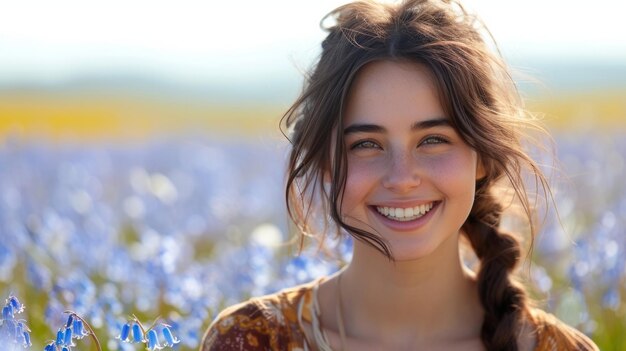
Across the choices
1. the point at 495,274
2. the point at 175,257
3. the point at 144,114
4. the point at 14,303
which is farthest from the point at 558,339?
the point at 144,114

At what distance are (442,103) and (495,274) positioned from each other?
1.96ft

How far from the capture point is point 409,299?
130 inches

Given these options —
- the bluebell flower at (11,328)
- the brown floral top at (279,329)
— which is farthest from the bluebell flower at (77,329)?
the brown floral top at (279,329)

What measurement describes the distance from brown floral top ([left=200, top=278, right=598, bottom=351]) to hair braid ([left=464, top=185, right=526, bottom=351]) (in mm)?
86

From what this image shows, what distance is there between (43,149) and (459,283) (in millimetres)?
12763

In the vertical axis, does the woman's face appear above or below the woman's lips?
above

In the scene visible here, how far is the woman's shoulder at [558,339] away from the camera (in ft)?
10.6

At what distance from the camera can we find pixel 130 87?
36.8 metres

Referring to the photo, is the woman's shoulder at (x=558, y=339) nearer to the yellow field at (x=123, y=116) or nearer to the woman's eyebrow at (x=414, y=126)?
the woman's eyebrow at (x=414, y=126)

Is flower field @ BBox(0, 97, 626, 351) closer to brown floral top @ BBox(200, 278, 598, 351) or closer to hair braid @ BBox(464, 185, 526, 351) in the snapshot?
brown floral top @ BBox(200, 278, 598, 351)

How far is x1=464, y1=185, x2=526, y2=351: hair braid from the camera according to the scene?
323 centimetres

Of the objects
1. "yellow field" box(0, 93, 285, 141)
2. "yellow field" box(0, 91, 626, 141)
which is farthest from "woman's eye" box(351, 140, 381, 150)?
"yellow field" box(0, 93, 285, 141)

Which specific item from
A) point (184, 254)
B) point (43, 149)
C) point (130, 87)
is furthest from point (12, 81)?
point (184, 254)

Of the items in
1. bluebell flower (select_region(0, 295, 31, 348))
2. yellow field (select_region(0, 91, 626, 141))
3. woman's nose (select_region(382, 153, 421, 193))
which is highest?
woman's nose (select_region(382, 153, 421, 193))
